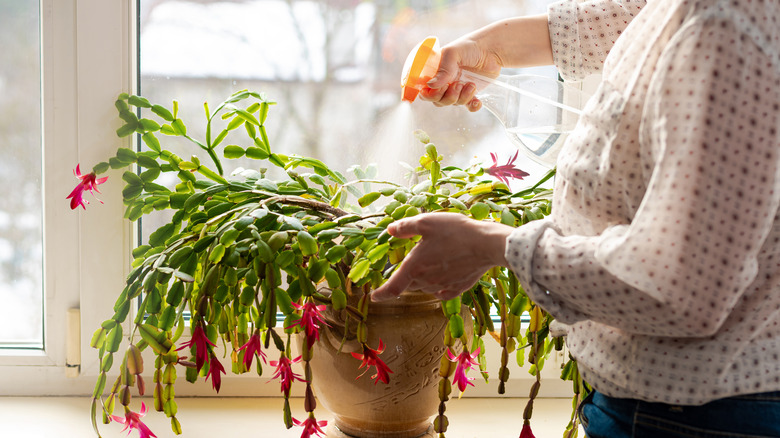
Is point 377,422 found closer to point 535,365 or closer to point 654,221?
point 535,365

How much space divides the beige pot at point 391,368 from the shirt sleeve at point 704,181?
406mm

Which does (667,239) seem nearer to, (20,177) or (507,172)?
(507,172)

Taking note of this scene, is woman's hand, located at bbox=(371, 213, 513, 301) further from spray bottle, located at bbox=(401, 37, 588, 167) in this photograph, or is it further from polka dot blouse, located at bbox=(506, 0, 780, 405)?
spray bottle, located at bbox=(401, 37, 588, 167)

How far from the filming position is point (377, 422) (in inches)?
37.5

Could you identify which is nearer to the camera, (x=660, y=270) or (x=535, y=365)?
(x=660, y=270)

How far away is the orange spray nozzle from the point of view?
38.3 inches

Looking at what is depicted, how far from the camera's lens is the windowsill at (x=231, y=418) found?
3.84 feet

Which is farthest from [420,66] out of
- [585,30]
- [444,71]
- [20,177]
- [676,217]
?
[20,177]

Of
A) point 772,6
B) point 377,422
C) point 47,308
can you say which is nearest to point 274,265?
point 377,422

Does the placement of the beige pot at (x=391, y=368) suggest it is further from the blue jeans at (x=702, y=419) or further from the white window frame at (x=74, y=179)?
the white window frame at (x=74, y=179)

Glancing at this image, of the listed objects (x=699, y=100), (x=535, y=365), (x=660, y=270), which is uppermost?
(x=699, y=100)

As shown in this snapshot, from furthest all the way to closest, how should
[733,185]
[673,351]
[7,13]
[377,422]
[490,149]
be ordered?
1. [490,149]
2. [7,13]
3. [377,422]
4. [673,351]
5. [733,185]

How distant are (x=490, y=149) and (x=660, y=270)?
0.92 meters

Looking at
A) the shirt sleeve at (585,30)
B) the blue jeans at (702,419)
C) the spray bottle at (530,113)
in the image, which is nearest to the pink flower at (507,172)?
the spray bottle at (530,113)
